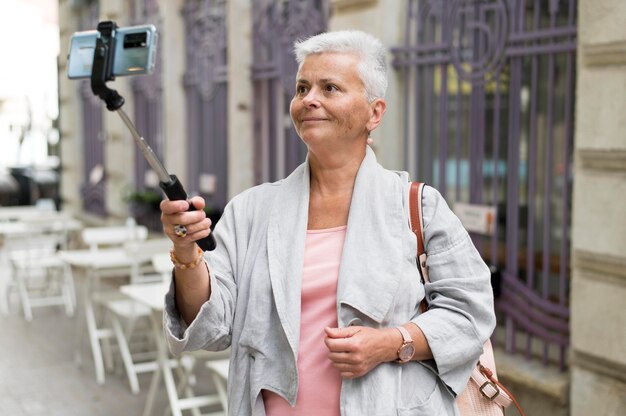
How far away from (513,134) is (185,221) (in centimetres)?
314

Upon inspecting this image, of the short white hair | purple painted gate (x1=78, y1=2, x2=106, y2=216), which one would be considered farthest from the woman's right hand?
purple painted gate (x1=78, y1=2, x2=106, y2=216)

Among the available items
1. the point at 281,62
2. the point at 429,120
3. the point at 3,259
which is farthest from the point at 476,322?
the point at 3,259

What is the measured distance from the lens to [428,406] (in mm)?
1918

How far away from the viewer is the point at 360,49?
2.01 meters

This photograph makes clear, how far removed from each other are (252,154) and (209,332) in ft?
19.1

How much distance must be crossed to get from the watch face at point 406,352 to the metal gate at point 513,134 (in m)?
2.63

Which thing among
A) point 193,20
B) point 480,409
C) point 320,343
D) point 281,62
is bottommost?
point 480,409

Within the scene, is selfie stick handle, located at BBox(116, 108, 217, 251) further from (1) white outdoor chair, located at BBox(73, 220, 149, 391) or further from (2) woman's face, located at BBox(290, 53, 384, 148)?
(1) white outdoor chair, located at BBox(73, 220, 149, 391)

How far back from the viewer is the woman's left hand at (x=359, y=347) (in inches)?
72.4

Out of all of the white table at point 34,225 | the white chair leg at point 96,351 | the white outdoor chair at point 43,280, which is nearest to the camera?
the white chair leg at point 96,351

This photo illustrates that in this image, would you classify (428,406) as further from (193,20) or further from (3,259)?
(3,259)

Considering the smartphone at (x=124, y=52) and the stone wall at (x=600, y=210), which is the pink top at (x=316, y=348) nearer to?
the smartphone at (x=124, y=52)

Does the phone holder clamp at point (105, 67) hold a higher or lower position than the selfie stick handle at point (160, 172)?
higher

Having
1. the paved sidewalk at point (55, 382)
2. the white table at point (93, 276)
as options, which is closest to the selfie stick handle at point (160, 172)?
the paved sidewalk at point (55, 382)
